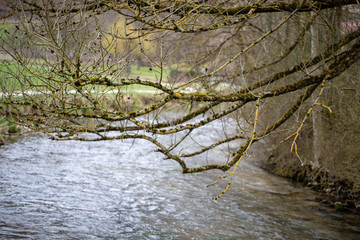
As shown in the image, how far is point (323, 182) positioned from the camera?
13.4 meters

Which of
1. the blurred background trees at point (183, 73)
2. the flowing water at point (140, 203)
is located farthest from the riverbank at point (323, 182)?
the flowing water at point (140, 203)

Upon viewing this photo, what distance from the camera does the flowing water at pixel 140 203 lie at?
337 inches

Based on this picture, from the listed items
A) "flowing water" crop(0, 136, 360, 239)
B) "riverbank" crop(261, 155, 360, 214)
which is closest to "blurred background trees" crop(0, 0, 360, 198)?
"riverbank" crop(261, 155, 360, 214)

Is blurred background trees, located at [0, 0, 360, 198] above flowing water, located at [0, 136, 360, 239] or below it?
above

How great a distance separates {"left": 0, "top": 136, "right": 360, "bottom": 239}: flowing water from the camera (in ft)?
28.1

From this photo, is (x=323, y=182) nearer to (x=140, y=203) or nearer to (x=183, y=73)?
(x=140, y=203)

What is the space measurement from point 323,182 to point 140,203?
20.9 ft

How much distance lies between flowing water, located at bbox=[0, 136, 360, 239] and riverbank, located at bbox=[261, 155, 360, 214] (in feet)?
1.53

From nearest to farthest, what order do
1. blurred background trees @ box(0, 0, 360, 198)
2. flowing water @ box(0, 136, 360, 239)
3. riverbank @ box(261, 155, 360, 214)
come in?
blurred background trees @ box(0, 0, 360, 198) → flowing water @ box(0, 136, 360, 239) → riverbank @ box(261, 155, 360, 214)

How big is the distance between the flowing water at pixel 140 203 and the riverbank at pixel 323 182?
47 cm

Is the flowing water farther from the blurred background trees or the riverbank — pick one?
the blurred background trees

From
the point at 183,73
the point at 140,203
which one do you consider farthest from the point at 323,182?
the point at 183,73

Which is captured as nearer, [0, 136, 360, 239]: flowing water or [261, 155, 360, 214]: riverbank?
[0, 136, 360, 239]: flowing water

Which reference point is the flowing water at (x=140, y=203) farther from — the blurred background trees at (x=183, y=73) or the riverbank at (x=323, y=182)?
the blurred background trees at (x=183, y=73)
